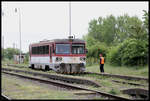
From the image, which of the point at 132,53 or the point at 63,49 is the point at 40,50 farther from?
the point at 132,53

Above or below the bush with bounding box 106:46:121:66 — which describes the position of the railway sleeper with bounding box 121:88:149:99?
below

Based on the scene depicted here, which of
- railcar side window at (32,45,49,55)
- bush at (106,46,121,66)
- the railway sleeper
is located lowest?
the railway sleeper

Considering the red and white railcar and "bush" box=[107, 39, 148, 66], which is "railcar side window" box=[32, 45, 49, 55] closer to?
the red and white railcar

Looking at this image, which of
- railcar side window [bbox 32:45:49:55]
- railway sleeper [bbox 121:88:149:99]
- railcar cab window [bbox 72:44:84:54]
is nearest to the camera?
railway sleeper [bbox 121:88:149:99]

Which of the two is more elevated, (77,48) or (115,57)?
(77,48)

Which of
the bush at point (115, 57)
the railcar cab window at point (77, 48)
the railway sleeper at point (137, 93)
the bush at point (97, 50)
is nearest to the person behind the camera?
the railway sleeper at point (137, 93)

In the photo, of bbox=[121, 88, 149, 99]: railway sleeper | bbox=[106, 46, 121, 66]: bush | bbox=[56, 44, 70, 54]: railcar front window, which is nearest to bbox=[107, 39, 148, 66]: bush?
bbox=[106, 46, 121, 66]: bush

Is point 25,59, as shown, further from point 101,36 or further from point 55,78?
point 55,78

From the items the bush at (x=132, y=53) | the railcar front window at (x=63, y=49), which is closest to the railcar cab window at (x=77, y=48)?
the railcar front window at (x=63, y=49)

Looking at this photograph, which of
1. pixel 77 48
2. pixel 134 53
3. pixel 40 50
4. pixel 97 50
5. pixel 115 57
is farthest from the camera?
pixel 97 50

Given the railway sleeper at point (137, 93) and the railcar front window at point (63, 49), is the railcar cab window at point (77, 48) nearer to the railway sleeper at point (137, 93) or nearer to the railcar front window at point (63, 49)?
the railcar front window at point (63, 49)

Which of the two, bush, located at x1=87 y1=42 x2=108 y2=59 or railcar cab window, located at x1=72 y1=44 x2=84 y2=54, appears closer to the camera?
railcar cab window, located at x1=72 y1=44 x2=84 y2=54

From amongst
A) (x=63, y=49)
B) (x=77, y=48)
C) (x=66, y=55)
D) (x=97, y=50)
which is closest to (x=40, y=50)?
(x=63, y=49)

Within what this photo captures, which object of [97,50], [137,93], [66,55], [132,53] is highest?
[97,50]
